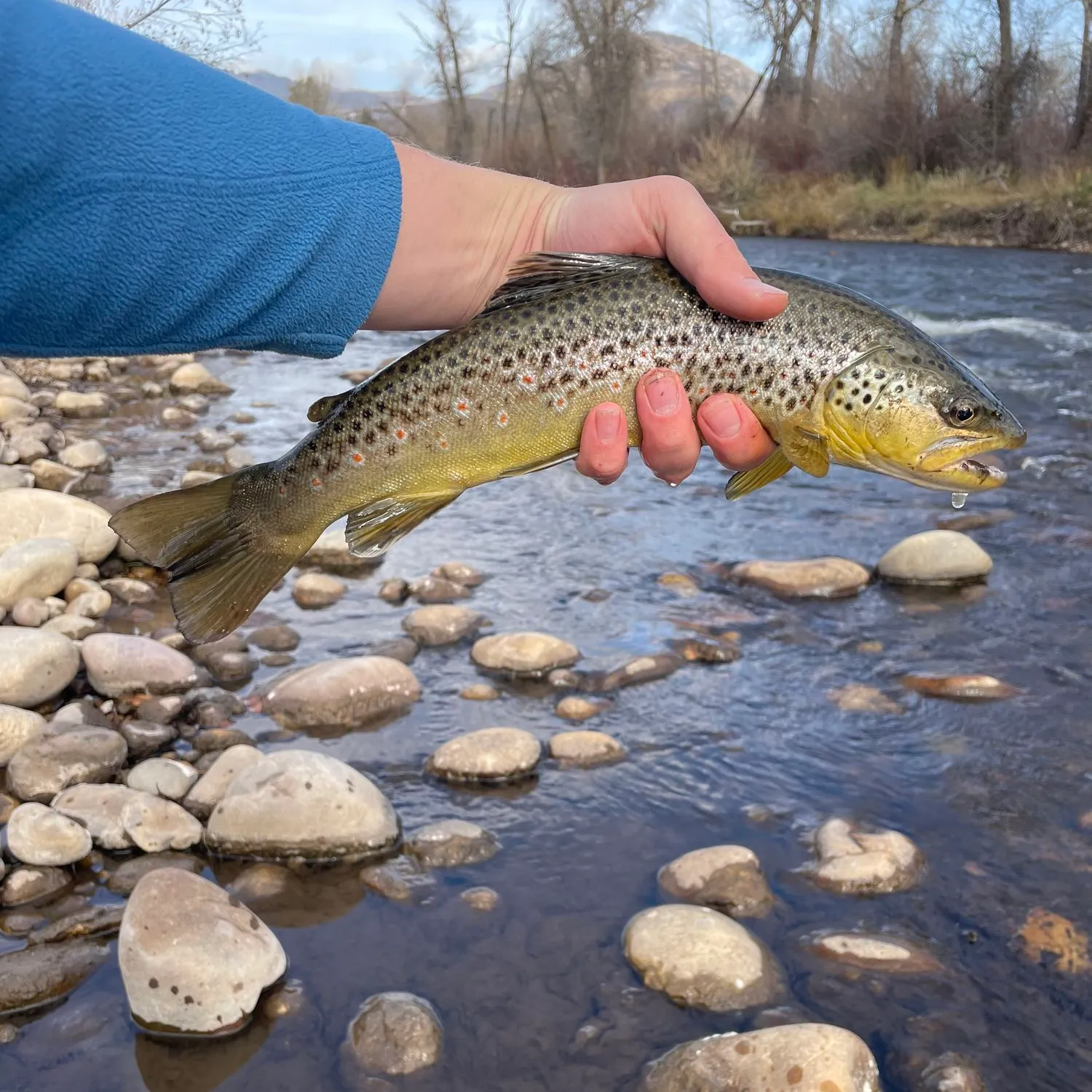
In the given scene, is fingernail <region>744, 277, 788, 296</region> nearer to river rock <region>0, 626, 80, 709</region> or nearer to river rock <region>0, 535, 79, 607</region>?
river rock <region>0, 626, 80, 709</region>

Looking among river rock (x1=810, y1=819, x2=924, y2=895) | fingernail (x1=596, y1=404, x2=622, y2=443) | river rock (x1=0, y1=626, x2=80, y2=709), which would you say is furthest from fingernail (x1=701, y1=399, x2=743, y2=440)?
river rock (x1=0, y1=626, x2=80, y2=709)

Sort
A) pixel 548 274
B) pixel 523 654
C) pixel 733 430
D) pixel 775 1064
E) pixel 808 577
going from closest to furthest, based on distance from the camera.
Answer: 1. pixel 548 274
2. pixel 733 430
3. pixel 775 1064
4. pixel 523 654
5. pixel 808 577

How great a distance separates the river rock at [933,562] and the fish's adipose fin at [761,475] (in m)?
4.93

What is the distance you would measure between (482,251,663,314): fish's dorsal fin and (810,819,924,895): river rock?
282 centimetres

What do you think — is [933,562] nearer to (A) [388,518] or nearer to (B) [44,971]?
(A) [388,518]

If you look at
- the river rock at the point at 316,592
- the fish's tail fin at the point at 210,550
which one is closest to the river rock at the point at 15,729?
the river rock at the point at 316,592

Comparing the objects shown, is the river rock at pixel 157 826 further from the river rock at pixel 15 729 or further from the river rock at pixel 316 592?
the river rock at pixel 316 592

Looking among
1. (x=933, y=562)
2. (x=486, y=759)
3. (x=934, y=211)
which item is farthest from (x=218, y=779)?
(x=934, y=211)

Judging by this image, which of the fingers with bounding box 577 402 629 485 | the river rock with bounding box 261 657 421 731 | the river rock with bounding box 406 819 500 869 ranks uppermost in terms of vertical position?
the fingers with bounding box 577 402 629 485

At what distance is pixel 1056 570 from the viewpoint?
7.98 metres

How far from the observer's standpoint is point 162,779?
5008mm

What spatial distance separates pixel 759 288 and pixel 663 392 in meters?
0.35

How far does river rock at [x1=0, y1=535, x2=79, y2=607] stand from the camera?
263 inches

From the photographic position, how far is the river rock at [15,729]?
205 inches
